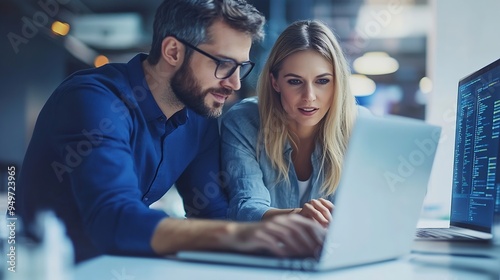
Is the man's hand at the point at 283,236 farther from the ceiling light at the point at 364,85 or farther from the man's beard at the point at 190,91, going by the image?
the ceiling light at the point at 364,85

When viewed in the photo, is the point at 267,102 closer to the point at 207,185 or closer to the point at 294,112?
the point at 294,112

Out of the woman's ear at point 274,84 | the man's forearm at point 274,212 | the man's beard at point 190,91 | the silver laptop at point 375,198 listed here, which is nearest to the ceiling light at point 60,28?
the woman's ear at point 274,84

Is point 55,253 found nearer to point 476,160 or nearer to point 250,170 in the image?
point 250,170

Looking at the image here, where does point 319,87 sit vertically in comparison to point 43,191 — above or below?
above

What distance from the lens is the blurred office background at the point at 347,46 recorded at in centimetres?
303

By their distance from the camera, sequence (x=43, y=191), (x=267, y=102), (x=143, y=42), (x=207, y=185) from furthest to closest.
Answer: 1. (x=143, y=42)
2. (x=267, y=102)
3. (x=207, y=185)
4. (x=43, y=191)

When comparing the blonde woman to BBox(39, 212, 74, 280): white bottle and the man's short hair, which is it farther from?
BBox(39, 212, 74, 280): white bottle

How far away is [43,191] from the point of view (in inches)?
66.3

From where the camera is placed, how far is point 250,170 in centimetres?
188

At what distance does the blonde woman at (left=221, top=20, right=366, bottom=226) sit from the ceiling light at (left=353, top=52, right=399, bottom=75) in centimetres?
Result: 695

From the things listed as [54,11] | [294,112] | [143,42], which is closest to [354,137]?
[294,112]

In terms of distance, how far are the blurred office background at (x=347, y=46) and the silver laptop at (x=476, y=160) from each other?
1.38 metres

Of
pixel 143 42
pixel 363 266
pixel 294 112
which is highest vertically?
pixel 143 42

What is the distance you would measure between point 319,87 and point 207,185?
1.73ft
